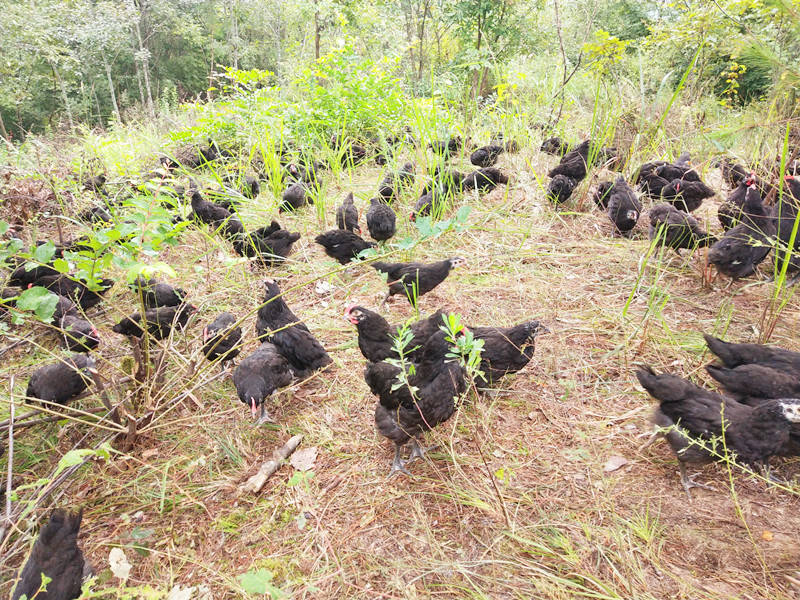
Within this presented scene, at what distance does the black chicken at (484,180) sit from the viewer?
5891 millimetres

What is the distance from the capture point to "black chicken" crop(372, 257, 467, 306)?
3.77 metres

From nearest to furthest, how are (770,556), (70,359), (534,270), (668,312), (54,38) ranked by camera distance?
(770,556), (70,359), (668,312), (534,270), (54,38)

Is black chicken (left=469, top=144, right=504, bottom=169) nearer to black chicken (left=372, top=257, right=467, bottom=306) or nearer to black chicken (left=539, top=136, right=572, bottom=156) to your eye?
black chicken (left=539, top=136, right=572, bottom=156)

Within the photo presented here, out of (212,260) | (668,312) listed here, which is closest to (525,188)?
(668,312)

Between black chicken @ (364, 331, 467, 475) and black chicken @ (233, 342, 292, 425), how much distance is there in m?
0.82

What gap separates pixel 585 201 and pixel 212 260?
5.04 metres

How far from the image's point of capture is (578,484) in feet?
7.35

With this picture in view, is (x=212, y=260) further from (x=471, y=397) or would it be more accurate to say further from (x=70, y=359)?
(x=471, y=397)

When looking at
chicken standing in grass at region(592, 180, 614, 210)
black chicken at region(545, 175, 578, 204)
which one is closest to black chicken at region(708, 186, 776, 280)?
chicken standing in grass at region(592, 180, 614, 210)

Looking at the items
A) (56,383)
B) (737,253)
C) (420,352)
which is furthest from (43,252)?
(737,253)

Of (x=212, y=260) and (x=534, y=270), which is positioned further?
(x=212, y=260)

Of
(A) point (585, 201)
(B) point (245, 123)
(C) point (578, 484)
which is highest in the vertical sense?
(B) point (245, 123)

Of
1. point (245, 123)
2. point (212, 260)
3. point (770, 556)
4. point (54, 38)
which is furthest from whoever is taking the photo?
point (54, 38)

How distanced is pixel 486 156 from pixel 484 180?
48.0 inches
